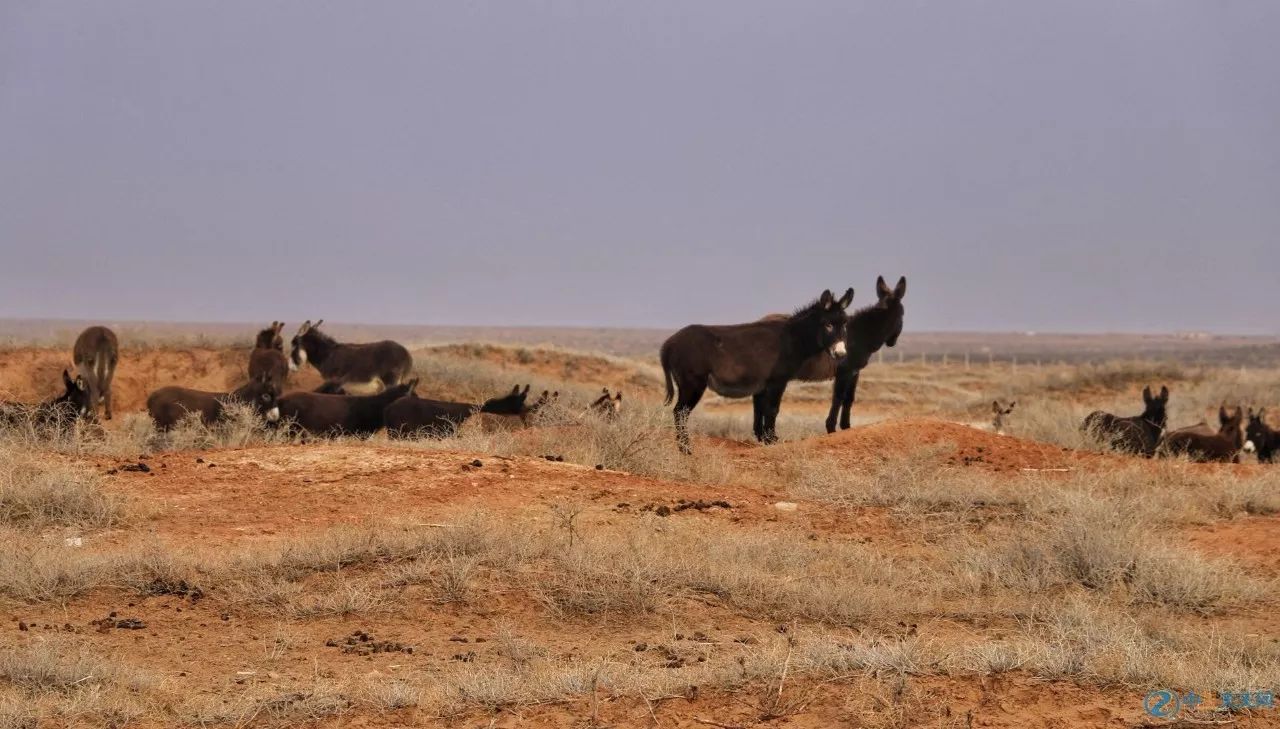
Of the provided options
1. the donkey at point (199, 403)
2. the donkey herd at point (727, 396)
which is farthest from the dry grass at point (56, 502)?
the donkey at point (199, 403)

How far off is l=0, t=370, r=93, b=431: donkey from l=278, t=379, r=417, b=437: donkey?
2684 millimetres

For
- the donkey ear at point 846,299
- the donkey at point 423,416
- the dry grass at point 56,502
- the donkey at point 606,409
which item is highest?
the donkey ear at point 846,299

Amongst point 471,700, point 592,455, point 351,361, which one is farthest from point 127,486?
point 351,361

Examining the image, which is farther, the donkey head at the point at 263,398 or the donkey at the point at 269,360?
the donkey at the point at 269,360

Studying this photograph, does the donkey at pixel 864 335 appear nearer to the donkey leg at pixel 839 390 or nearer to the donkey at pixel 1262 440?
the donkey leg at pixel 839 390

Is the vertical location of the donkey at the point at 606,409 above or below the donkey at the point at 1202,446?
above

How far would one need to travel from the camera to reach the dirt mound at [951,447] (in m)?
16.8

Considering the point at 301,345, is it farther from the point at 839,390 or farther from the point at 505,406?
the point at 839,390

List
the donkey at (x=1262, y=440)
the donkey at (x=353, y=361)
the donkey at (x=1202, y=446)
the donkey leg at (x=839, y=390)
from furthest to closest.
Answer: the donkey at (x=353, y=361) < the donkey at (x=1262, y=440) < the donkey leg at (x=839, y=390) < the donkey at (x=1202, y=446)

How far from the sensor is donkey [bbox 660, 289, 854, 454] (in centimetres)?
1967

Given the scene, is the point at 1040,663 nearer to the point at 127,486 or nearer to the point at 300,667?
the point at 300,667

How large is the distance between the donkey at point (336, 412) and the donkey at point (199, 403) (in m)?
0.30

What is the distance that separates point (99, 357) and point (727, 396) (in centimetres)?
1357

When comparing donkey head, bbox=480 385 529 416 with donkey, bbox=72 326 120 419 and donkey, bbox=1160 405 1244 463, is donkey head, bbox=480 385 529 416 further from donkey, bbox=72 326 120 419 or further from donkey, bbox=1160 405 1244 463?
donkey, bbox=1160 405 1244 463
